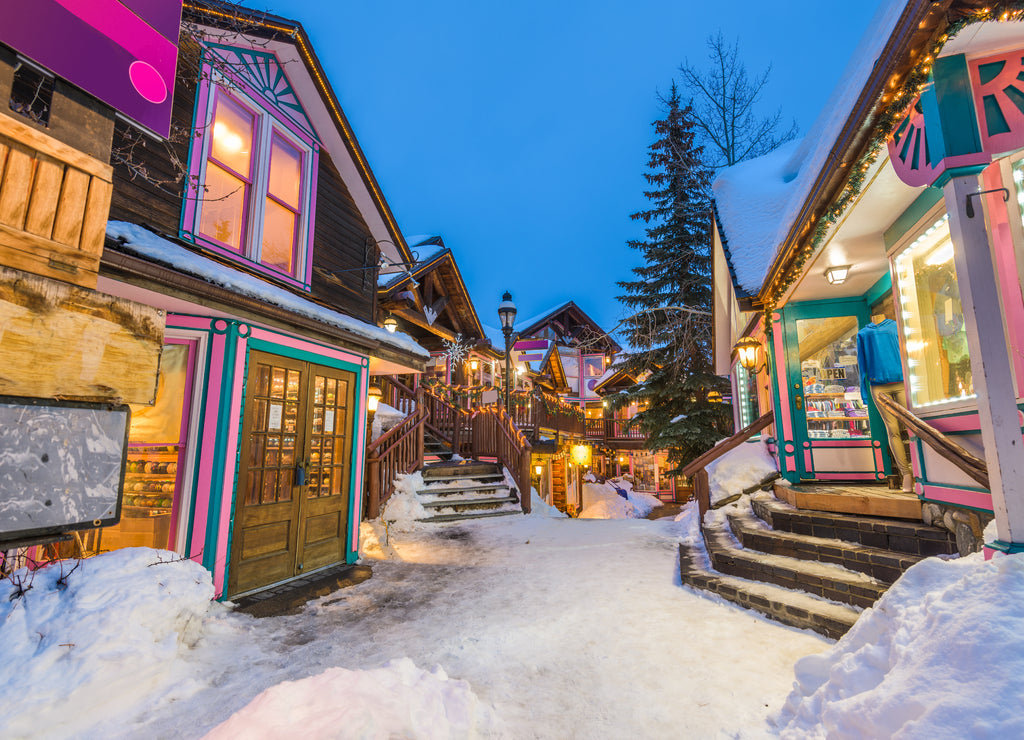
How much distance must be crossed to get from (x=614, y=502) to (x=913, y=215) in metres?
22.0

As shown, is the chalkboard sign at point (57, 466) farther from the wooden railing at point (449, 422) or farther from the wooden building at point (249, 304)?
the wooden railing at point (449, 422)

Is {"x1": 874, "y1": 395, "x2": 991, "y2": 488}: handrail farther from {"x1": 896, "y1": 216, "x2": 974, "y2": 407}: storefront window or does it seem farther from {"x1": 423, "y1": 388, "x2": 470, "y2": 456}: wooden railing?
{"x1": 423, "y1": 388, "x2": 470, "y2": 456}: wooden railing

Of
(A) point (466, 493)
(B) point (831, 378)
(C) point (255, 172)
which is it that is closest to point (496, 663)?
(C) point (255, 172)

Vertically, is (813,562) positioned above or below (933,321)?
below

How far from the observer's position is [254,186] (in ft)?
20.3

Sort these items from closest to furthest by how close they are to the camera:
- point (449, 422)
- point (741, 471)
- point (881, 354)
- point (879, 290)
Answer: point (881, 354) < point (879, 290) < point (741, 471) < point (449, 422)

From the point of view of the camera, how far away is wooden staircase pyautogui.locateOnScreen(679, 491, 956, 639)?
4.19 metres

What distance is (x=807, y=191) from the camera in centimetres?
488

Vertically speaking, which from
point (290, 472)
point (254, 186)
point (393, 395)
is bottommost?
point (290, 472)

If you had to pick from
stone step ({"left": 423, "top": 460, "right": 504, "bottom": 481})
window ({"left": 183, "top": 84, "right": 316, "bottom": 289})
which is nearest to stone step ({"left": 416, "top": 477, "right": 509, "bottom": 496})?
stone step ({"left": 423, "top": 460, "right": 504, "bottom": 481})

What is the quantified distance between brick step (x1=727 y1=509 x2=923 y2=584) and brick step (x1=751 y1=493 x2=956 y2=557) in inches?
3.5

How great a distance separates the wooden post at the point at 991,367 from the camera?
2.78 m

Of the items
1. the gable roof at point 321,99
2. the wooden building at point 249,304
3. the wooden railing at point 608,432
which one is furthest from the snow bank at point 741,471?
the wooden railing at point 608,432

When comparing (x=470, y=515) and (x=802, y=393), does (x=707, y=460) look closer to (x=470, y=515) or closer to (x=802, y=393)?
(x=802, y=393)
